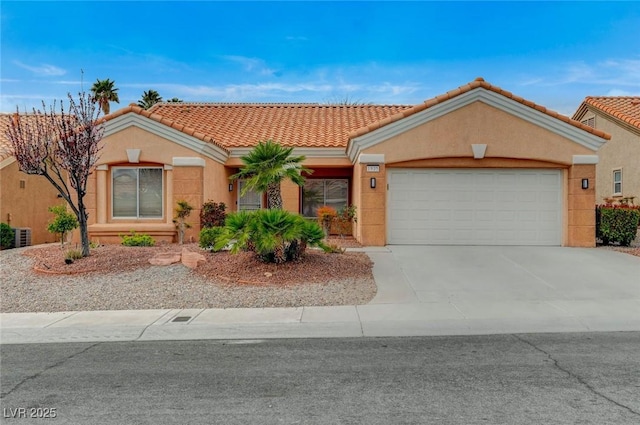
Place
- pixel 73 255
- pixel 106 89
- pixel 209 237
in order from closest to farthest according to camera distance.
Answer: pixel 73 255 < pixel 209 237 < pixel 106 89

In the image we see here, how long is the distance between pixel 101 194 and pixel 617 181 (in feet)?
72.3

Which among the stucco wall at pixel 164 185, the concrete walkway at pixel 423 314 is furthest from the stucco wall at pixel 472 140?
the stucco wall at pixel 164 185

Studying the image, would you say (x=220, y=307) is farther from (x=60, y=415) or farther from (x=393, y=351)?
(x=60, y=415)

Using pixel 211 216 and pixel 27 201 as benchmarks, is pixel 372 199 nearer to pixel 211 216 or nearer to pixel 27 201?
pixel 211 216

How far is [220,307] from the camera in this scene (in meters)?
8.73

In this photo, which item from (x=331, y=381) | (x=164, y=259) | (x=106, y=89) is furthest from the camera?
(x=106, y=89)

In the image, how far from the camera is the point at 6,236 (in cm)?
1557

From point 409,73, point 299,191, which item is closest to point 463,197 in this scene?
point 299,191

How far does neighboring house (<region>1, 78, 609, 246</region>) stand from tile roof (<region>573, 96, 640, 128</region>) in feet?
26.8

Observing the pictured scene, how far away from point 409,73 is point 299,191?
8.72m

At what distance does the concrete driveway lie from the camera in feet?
25.6

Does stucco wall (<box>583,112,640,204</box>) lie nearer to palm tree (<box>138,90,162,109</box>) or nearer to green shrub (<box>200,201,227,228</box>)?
green shrub (<box>200,201,227,228</box>)

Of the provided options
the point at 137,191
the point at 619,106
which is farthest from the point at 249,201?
the point at 619,106

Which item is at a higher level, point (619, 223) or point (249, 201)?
point (249, 201)
